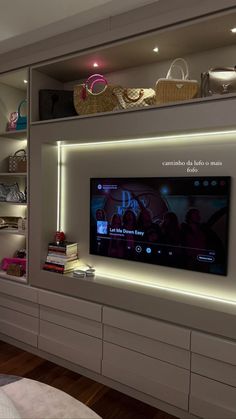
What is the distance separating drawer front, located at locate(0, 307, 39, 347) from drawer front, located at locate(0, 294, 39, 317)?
0.12 feet

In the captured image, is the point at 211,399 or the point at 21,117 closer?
the point at 211,399

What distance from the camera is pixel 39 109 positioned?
8.64 ft

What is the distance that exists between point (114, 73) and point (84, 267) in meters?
1.63

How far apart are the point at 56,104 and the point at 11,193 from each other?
938 mm

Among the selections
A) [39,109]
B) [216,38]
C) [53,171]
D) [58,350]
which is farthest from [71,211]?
[216,38]

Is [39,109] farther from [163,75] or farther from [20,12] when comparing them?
[163,75]

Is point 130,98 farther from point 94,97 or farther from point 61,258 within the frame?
point 61,258

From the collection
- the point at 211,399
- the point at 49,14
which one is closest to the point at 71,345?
the point at 211,399

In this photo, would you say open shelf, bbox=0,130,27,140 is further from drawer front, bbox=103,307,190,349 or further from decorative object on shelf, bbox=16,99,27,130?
drawer front, bbox=103,307,190,349

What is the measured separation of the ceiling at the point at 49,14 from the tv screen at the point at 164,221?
113 centimetres

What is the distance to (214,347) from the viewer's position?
1785mm

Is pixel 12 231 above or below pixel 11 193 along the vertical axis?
below

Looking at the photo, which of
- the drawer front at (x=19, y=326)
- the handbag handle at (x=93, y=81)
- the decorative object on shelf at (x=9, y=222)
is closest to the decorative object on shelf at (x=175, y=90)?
the handbag handle at (x=93, y=81)

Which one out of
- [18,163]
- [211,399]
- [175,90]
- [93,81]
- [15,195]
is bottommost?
[211,399]
